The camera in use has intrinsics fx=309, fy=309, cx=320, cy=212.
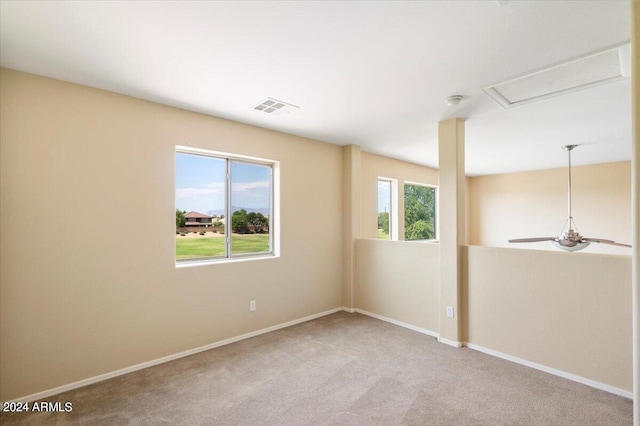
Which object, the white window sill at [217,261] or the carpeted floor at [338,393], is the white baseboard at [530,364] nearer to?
the carpeted floor at [338,393]

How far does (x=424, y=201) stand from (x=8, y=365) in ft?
22.3

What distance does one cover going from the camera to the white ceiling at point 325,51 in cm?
173

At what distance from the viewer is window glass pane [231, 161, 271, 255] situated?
3.83 meters

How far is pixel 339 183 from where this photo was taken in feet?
15.8

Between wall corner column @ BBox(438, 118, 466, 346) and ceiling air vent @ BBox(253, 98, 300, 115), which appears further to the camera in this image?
wall corner column @ BBox(438, 118, 466, 346)

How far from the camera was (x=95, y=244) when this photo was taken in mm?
2697

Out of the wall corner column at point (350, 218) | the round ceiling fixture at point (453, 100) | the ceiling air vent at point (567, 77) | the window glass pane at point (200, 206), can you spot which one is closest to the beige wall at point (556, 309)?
the ceiling air vent at point (567, 77)

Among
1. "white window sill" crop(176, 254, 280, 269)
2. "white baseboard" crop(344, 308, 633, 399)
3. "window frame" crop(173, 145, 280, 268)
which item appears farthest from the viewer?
"window frame" crop(173, 145, 280, 268)

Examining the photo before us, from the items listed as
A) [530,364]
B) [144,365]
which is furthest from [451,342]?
[144,365]

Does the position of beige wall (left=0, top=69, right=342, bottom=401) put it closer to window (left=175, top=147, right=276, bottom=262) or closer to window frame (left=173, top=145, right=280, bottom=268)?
window frame (left=173, top=145, right=280, bottom=268)

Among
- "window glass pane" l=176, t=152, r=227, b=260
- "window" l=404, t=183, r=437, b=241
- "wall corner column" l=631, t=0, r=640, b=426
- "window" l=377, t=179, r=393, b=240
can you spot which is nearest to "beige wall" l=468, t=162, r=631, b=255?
"window" l=404, t=183, r=437, b=241

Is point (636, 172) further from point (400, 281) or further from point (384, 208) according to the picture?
point (384, 208)

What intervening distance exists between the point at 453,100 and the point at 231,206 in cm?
268

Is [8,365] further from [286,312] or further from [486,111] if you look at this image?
[486,111]
